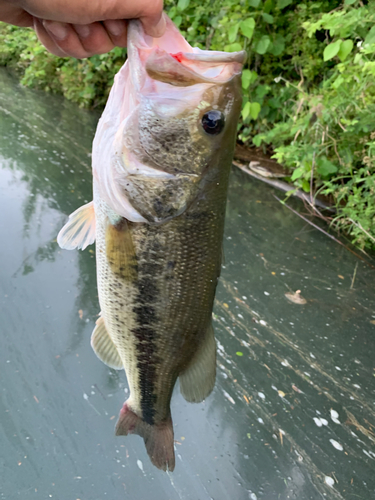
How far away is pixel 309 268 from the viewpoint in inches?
123

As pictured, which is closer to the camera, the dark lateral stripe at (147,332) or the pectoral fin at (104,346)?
the dark lateral stripe at (147,332)

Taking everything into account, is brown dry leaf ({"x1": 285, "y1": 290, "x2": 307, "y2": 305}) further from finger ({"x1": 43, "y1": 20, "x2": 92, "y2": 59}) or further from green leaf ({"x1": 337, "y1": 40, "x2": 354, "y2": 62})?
green leaf ({"x1": 337, "y1": 40, "x2": 354, "y2": 62})

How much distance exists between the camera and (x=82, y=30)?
4.07ft

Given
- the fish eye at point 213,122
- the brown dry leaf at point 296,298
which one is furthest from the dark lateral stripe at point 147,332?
the brown dry leaf at point 296,298

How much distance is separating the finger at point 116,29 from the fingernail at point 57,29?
0.17 metres

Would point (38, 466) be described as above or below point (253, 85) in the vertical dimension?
below

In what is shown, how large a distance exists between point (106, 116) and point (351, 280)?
2655 mm

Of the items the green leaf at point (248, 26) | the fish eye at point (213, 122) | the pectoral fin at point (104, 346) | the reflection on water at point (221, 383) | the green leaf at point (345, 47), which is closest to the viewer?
the fish eye at point (213, 122)

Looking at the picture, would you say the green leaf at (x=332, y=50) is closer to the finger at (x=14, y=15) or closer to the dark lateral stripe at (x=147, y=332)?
the finger at (x=14, y=15)

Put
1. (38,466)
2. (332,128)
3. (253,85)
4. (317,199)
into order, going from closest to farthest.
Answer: (38,466), (332,128), (317,199), (253,85)

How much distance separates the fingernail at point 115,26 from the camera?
1153mm

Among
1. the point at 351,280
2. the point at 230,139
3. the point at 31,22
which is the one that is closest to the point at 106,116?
the point at 230,139

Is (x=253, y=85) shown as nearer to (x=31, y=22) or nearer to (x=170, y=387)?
(x=31, y=22)

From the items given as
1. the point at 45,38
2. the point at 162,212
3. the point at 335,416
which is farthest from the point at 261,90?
the point at 162,212
